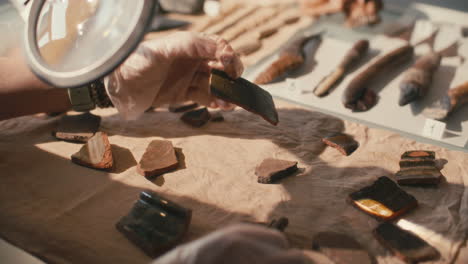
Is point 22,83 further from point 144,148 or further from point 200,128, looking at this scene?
point 200,128

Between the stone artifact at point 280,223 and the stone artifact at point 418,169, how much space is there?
538 mm

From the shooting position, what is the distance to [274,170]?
1.73m

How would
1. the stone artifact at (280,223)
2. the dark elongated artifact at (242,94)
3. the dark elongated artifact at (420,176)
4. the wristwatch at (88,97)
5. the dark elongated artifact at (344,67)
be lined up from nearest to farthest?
the stone artifact at (280,223) < the dark elongated artifact at (420,176) < the dark elongated artifact at (242,94) < the wristwatch at (88,97) < the dark elongated artifact at (344,67)

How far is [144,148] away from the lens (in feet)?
6.34

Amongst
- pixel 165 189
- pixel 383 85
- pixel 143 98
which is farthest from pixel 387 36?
pixel 165 189

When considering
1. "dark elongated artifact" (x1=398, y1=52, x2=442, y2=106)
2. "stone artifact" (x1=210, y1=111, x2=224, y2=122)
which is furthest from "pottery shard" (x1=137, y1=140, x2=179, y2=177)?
"dark elongated artifact" (x1=398, y1=52, x2=442, y2=106)

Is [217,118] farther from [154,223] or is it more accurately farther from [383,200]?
[383,200]

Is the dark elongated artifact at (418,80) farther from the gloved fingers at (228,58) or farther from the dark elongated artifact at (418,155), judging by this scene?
the gloved fingers at (228,58)

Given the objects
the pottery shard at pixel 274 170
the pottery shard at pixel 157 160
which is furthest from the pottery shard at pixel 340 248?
the pottery shard at pixel 157 160

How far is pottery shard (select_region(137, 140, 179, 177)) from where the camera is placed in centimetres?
174

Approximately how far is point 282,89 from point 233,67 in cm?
74

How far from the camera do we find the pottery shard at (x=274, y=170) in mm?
1713

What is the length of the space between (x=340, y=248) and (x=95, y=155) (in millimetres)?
1065

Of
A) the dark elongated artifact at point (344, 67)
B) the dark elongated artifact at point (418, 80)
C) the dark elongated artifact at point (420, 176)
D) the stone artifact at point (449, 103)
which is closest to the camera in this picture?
the dark elongated artifact at point (420, 176)
